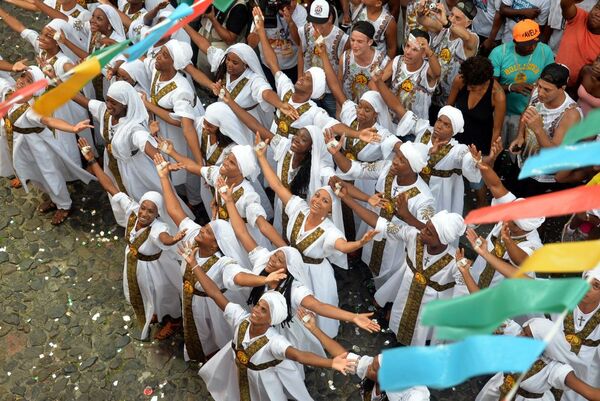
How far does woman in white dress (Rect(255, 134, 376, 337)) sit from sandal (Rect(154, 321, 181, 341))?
128 cm

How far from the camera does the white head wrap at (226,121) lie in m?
6.58

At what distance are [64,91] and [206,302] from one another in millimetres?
2867

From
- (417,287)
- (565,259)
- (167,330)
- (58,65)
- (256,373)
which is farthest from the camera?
(58,65)

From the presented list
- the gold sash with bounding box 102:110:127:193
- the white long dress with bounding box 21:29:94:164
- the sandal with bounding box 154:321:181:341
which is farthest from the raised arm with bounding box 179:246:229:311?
the white long dress with bounding box 21:29:94:164

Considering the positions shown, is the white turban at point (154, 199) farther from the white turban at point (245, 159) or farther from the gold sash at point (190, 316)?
the white turban at point (245, 159)

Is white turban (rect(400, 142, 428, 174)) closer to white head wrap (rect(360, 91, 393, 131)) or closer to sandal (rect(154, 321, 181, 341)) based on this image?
white head wrap (rect(360, 91, 393, 131))

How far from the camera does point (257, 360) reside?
5.19m

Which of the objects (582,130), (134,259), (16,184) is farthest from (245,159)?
(582,130)

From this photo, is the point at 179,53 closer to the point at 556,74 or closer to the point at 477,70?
the point at 477,70

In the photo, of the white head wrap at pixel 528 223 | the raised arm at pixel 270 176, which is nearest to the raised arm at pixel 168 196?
the raised arm at pixel 270 176

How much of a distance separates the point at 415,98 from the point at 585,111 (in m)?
1.49

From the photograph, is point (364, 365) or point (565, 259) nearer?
point (565, 259)

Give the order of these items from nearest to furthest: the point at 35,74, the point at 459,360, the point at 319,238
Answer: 1. the point at 459,360
2. the point at 319,238
3. the point at 35,74

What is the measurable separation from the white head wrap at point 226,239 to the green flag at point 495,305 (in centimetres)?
322
